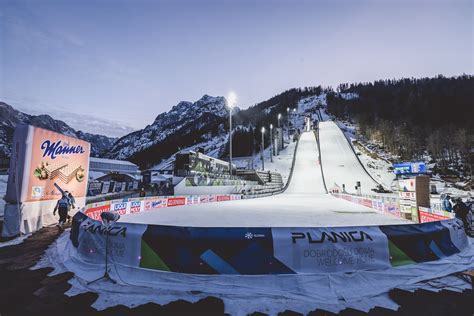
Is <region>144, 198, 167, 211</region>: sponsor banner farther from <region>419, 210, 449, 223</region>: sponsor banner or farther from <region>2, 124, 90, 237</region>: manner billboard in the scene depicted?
<region>419, 210, 449, 223</region>: sponsor banner

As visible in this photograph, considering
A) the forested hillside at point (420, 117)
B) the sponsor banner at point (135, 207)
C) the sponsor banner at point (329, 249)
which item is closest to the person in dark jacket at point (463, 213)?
the sponsor banner at point (329, 249)

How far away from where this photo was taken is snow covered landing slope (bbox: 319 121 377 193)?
36.2 meters

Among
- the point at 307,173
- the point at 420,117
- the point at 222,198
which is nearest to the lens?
the point at 222,198

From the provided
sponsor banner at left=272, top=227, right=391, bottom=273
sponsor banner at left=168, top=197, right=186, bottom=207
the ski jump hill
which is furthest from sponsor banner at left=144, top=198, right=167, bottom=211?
sponsor banner at left=272, top=227, right=391, bottom=273

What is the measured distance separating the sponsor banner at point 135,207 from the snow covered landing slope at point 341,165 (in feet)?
97.8

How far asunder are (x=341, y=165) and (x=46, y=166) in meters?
45.4

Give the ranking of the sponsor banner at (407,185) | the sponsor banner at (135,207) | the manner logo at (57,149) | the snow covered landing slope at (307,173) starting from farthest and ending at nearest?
1. the snow covered landing slope at (307,173)
2. the sponsor banner at (135,207)
3. the sponsor banner at (407,185)
4. the manner logo at (57,149)

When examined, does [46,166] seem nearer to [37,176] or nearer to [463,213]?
[37,176]

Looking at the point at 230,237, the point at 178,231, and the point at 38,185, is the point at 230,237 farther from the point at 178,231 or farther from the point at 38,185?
the point at 38,185

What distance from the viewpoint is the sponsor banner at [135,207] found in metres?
13.4

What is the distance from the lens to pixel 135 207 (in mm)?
13758

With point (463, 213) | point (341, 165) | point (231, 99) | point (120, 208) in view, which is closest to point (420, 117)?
point (341, 165)

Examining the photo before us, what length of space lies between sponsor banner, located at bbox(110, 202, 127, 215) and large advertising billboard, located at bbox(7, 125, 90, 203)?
1.93m

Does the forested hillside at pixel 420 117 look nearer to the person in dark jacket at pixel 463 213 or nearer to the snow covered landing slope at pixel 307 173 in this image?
the snow covered landing slope at pixel 307 173
